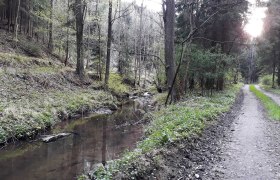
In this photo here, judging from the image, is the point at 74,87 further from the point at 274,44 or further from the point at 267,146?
the point at 274,44

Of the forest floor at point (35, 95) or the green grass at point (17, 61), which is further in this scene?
the green grass at point (17, 61)

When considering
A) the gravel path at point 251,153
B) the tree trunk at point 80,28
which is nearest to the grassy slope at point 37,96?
A: the tree trunk at point 80,28

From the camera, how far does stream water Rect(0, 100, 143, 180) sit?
25.1 feet

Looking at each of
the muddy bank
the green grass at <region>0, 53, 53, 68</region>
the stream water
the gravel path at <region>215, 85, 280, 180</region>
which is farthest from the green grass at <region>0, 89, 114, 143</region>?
the gravel path at <region>215, 85, 280, 180</region>

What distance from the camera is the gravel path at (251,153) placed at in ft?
19.7

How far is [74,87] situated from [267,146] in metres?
16.3

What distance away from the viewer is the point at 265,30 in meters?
37.0

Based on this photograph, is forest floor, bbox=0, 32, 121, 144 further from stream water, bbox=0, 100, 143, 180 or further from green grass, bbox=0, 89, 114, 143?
stream water, bbox=0, 100, 143, 180

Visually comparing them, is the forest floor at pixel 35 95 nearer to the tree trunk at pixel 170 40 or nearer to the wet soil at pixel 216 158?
the tree trunk at pixel 170 40

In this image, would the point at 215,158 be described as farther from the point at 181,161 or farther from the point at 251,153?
the point at 251,153

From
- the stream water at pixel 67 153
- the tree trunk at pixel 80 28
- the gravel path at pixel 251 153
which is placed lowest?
the stream water at pixel 67 153

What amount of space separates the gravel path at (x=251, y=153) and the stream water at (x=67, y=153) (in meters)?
3.59

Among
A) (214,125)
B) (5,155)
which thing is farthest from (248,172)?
(5,155)

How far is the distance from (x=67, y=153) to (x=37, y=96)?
707cm
